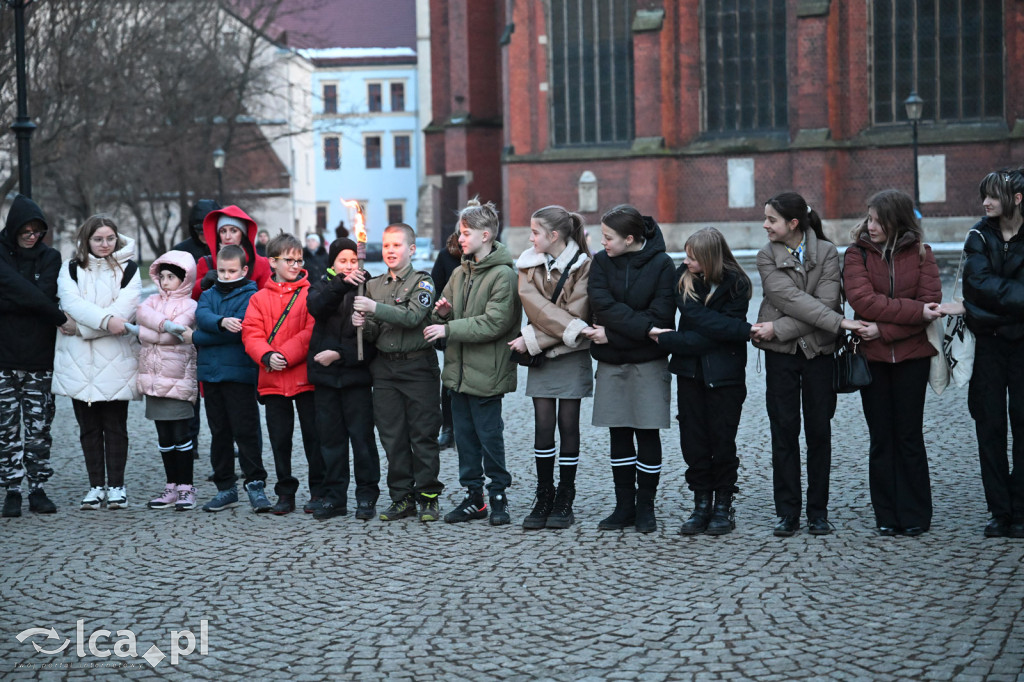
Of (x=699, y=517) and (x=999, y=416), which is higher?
(x=999, y=416)

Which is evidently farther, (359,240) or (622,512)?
(622,512)

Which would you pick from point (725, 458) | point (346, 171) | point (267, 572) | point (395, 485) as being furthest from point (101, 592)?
point (346, 171)

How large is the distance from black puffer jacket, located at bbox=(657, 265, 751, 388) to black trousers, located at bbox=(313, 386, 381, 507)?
1970 mm

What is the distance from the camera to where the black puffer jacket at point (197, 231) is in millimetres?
8766

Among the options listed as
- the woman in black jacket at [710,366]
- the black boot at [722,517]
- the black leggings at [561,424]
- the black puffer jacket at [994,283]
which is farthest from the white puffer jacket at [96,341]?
the black puffer jacket at [994,283]

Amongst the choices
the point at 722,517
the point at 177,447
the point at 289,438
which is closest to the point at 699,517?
the point at 722,517

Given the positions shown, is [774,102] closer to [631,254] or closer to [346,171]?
[631,254]

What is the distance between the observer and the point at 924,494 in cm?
652

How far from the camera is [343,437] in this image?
7.45 m

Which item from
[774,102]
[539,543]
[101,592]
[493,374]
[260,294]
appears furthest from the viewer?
[774,102]

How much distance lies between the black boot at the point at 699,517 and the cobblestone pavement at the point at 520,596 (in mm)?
92

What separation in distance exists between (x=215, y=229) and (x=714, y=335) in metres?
3.81

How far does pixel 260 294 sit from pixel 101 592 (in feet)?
7.86

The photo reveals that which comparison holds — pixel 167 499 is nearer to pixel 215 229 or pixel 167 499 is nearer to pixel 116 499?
pixel 116 499
